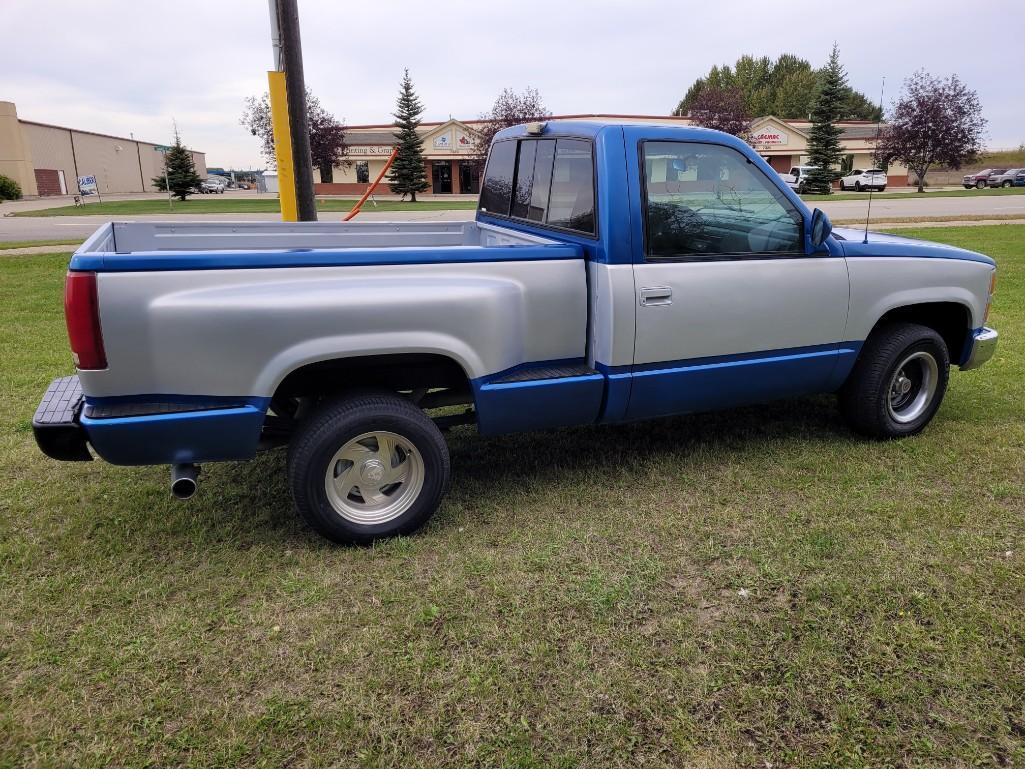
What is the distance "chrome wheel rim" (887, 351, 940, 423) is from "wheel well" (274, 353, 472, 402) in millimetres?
2849

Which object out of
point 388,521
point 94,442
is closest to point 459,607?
point 388,521

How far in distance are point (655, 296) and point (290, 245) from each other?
2.22 meters

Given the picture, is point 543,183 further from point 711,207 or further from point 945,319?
point 945,319

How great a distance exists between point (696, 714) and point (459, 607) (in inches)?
40.3

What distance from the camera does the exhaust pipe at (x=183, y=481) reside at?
3.16 m

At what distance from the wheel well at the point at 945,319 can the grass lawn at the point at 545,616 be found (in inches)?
30.0

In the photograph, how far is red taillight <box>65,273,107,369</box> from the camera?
9.32 ft

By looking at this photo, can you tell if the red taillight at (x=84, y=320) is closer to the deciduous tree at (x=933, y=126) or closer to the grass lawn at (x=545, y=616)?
the grass lawn at (x=545, y=616)

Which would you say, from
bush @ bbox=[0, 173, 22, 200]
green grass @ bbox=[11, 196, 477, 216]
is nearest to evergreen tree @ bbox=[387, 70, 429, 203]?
green grass @ bbox=[11, 196, 477, 216]

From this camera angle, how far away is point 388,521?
3.59 metres

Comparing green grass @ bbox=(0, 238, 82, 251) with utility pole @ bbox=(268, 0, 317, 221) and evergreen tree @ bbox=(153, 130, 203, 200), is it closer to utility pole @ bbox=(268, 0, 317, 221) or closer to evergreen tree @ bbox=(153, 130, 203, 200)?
utility pole @ bbox=(268, 0, 317, 221)

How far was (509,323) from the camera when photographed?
140 inches

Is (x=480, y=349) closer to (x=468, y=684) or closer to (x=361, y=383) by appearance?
(x=361, y=383)

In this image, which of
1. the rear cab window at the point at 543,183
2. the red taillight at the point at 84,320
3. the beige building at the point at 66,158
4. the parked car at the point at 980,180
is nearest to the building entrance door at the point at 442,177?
the beige building at the point at 66,158
